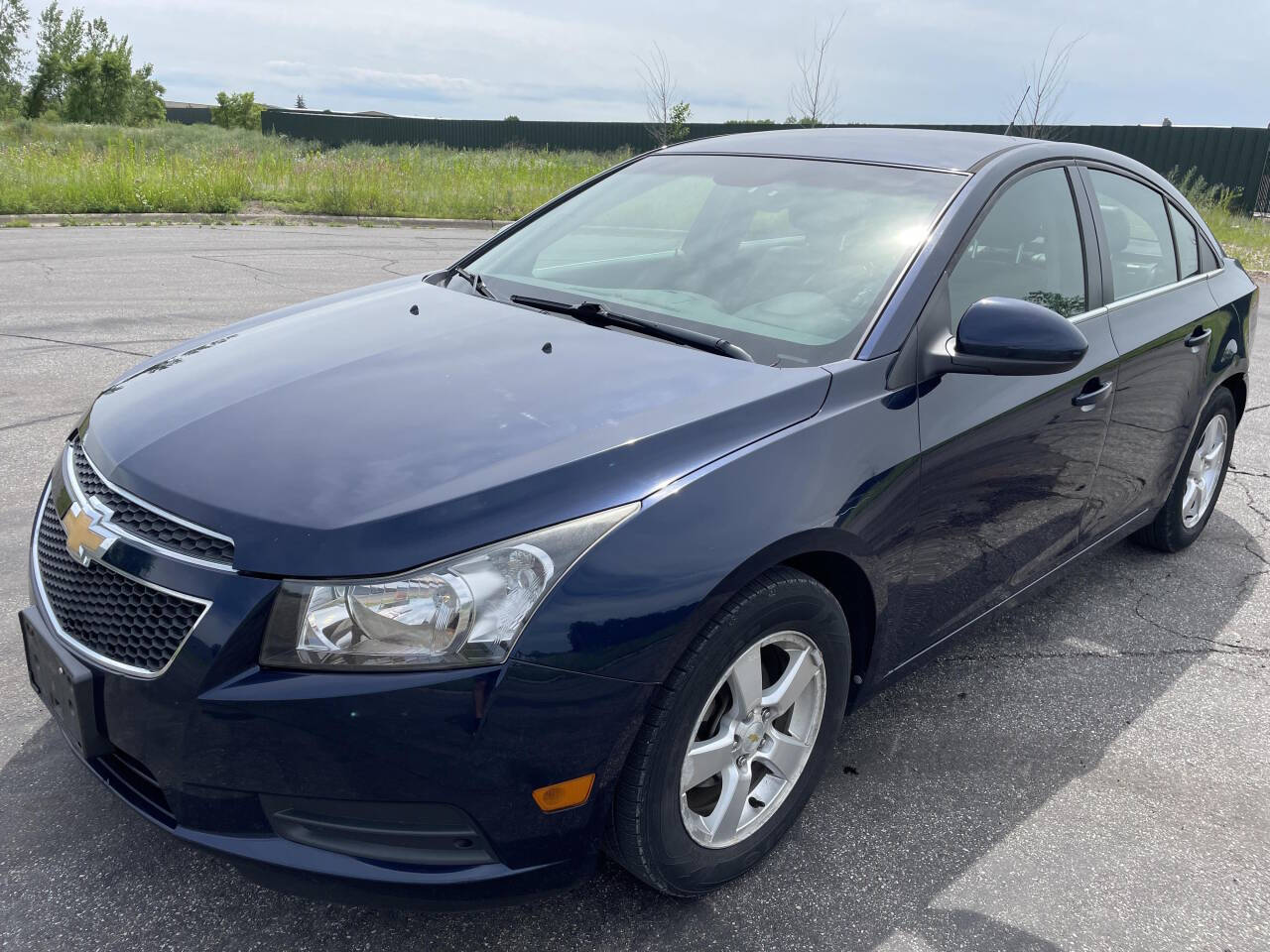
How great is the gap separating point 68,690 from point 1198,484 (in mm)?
4346

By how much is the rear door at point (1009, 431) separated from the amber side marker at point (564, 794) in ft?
3.61

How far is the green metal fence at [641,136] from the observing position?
26.2m

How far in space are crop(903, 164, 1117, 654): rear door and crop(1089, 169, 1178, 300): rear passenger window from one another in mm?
186

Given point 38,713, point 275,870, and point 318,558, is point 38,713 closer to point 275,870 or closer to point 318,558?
point 275,870

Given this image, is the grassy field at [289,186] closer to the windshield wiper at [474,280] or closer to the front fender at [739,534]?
the windshield wiper at [474,280]

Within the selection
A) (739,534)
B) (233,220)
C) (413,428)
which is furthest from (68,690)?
(233,220)

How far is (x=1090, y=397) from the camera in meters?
3.17

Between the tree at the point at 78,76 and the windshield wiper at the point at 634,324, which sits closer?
the windshield wiper at the point at 634,324

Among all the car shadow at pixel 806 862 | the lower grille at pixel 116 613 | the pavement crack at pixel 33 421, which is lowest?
the car shadow at pixel 806 862

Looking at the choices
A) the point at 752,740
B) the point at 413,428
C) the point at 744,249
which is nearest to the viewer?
the point at 413,428

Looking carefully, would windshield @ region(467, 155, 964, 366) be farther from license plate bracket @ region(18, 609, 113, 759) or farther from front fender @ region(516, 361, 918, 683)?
license plate bracket @ region(18, 609, 113, 759)

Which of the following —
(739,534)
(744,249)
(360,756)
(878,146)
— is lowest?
(360,756)

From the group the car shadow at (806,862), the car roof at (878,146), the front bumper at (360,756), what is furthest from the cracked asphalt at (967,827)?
the car roof at (878,146)

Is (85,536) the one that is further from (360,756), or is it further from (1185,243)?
Answer: (1185,243)
